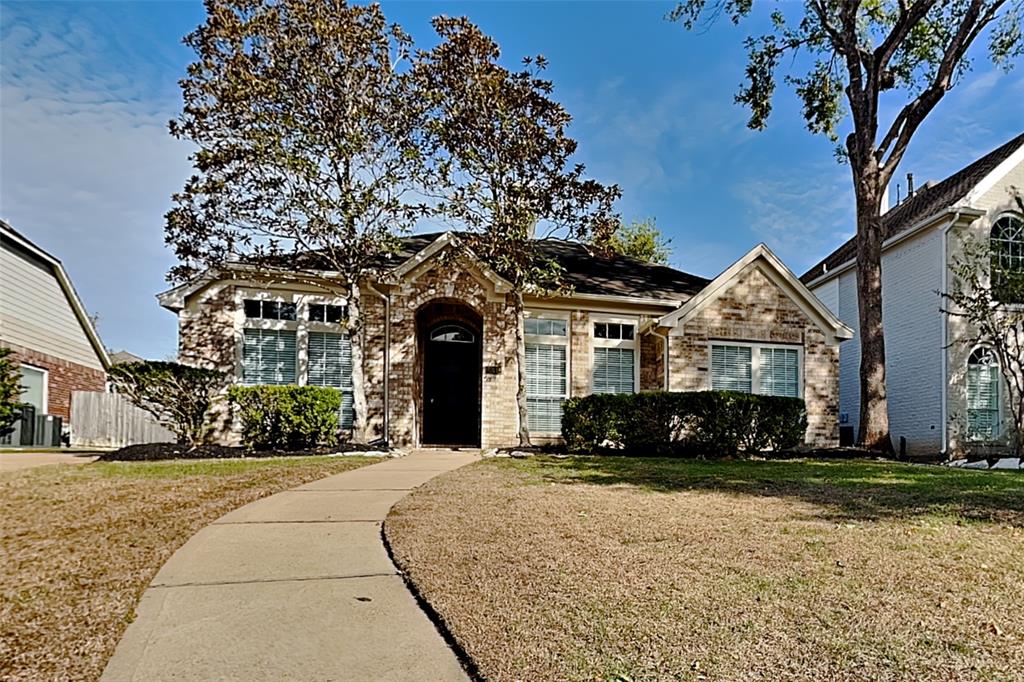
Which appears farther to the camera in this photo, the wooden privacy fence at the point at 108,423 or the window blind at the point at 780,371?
the wooden privacy fence at the point at 108,423

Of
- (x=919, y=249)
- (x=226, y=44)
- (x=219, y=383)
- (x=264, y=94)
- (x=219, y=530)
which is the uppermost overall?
(x=226, y=44)

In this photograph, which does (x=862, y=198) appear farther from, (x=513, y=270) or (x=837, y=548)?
(x=837, y=548)

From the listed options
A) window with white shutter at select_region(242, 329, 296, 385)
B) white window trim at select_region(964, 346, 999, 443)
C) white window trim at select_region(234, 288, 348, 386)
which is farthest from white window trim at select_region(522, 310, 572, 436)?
white window trim at select_region(964, 346, 999, 443)

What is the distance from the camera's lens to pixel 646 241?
120 feet

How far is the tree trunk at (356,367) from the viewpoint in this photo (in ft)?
43.4

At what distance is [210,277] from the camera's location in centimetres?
1345

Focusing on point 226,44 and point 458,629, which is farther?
point 226,44

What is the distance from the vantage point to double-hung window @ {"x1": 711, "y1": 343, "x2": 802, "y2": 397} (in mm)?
15008

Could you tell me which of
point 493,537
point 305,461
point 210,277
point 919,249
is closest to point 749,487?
point 493,537

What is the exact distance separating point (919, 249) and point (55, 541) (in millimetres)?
18232

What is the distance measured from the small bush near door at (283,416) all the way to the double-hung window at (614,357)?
5.80 metres

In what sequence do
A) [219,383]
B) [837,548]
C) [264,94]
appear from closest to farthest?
[837,548], [264,94], [219,383]

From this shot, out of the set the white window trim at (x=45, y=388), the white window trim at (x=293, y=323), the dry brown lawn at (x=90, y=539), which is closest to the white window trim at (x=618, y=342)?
the white window trim at (x=293, y=323)

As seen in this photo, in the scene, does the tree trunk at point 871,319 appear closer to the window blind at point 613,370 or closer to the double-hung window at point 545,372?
the window blind at point 613,370
